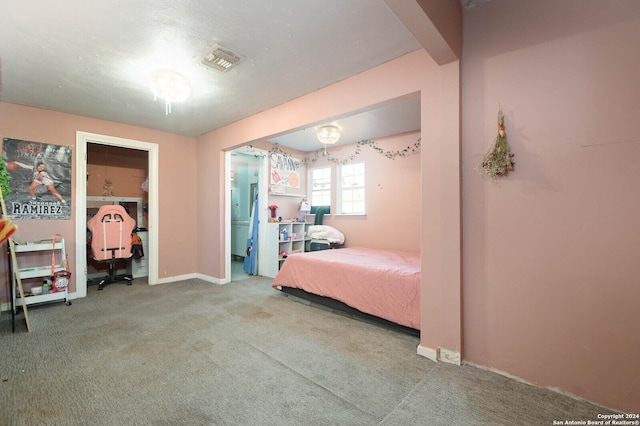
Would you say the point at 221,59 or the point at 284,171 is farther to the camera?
the point at 284,171

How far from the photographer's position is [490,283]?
72.2 inches

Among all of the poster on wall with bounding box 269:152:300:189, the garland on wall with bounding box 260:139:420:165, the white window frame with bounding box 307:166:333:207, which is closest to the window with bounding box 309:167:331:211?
the white window frame with bounding box 307:166:333:207

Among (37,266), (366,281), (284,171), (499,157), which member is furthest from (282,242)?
(499,157)

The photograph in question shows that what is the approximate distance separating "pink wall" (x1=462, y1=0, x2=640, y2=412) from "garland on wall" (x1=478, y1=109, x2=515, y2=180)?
1.6 inches

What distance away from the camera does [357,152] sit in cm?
495

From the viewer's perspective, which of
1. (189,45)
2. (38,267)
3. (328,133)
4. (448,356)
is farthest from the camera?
(328,133)

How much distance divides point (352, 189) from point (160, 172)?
327cm

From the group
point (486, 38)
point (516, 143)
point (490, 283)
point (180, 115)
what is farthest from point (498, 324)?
point (180, 115)

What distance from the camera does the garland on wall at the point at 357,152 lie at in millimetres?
4305

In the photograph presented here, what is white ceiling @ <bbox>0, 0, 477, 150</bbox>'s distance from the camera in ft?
5.82

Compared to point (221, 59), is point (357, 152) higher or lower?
lower

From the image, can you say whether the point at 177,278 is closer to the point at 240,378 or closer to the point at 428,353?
the point at 240,378

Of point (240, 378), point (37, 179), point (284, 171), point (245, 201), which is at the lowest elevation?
point (240, 378)

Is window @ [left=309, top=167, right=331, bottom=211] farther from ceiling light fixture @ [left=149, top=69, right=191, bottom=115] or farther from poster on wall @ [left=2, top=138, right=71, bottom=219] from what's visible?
poster on wall @ [left=2, top=138, right=71, bottom=219]
